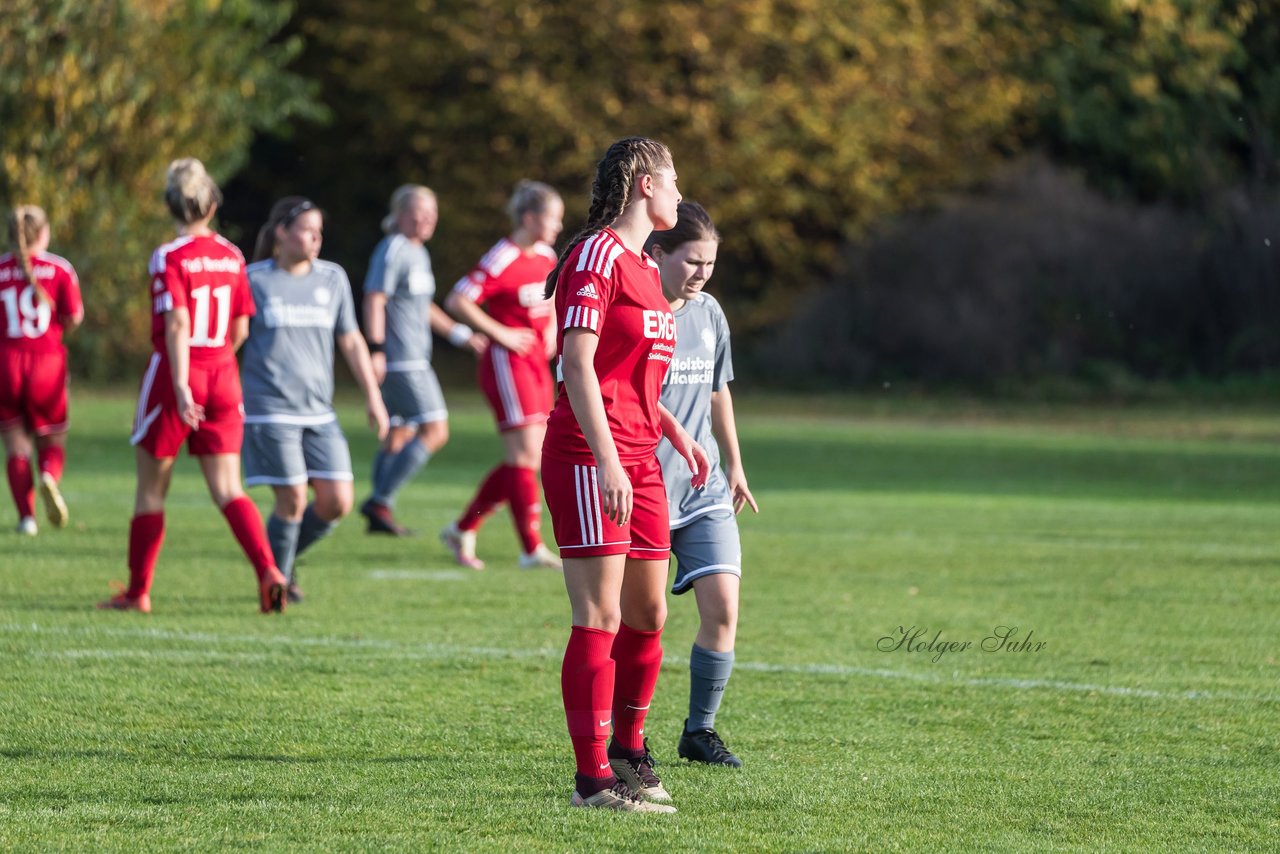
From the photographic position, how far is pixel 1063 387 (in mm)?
32594

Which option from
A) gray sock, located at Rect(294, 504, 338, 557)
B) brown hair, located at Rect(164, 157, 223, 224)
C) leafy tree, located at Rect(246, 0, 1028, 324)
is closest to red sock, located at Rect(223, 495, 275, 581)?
gray sock, located at Rect(294, 504, 338, 557)

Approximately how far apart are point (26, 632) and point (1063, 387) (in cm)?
2628

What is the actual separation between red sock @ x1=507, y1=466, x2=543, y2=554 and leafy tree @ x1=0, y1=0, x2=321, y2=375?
21366 millimetres

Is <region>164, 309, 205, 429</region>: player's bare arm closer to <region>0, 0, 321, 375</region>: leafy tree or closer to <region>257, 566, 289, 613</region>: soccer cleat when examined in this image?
<region>257, 566, 289, 613</region>: soccer cleat

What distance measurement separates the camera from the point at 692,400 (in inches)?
244

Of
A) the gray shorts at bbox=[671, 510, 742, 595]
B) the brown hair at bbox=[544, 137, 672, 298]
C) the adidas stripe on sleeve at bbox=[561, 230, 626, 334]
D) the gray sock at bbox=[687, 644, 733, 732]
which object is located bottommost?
the gray sock at bbox=[687, 644, 733, 732]

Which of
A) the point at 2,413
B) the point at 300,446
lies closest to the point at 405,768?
the point at 300,446

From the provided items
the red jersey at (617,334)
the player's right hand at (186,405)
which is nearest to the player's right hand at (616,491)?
the red jersey at (617,334)

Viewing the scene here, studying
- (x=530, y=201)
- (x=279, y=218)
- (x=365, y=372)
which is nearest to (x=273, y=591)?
(x=365, y=372)

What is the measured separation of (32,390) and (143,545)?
386 centimetres

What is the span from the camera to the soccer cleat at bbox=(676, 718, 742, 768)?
5957mm

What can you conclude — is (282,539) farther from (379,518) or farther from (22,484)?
(22,484)

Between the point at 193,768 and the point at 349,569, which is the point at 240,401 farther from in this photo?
the point at 193,768

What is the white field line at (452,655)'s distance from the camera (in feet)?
24.1
